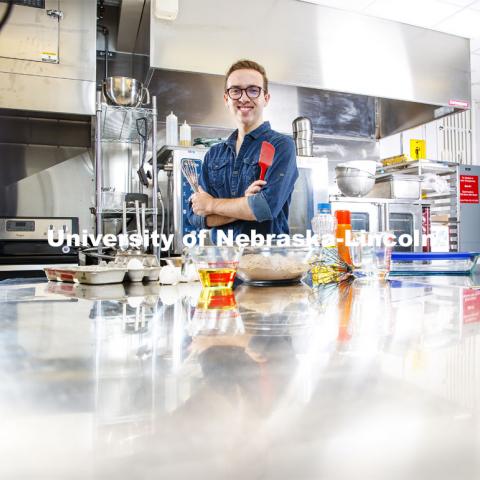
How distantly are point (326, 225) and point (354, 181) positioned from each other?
224 cm

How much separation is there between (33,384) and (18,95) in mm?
2568

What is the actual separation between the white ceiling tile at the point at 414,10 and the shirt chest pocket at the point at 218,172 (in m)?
2.17

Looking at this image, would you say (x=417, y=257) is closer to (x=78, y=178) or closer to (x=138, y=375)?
(x=138, y=375)

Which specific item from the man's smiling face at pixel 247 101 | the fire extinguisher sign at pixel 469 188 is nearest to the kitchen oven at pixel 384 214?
the fire extinguisher sign at pixel 469 188

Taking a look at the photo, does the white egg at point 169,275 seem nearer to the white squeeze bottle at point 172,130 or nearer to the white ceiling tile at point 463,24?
the white squeeze bottle at point 172,130

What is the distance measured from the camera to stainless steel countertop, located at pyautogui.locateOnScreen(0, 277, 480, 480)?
162 mm

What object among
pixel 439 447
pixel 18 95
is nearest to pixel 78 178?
pixel 18 95

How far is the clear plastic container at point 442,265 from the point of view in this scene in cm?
113

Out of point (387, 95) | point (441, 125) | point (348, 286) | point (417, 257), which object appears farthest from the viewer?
point (441, 125)

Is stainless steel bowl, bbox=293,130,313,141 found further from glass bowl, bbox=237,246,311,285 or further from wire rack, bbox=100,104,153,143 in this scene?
glass bowl, bbox=237,246,311,285

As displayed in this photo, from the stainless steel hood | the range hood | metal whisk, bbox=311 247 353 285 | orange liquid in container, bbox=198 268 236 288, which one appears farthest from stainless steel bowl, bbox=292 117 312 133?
orange liquid in container, bbox=198 268 236 288

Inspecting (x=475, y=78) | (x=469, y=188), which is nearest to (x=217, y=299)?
(x=469, y=188)

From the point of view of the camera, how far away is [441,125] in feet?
18.4

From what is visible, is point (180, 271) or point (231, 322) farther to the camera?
point (180, 271)
